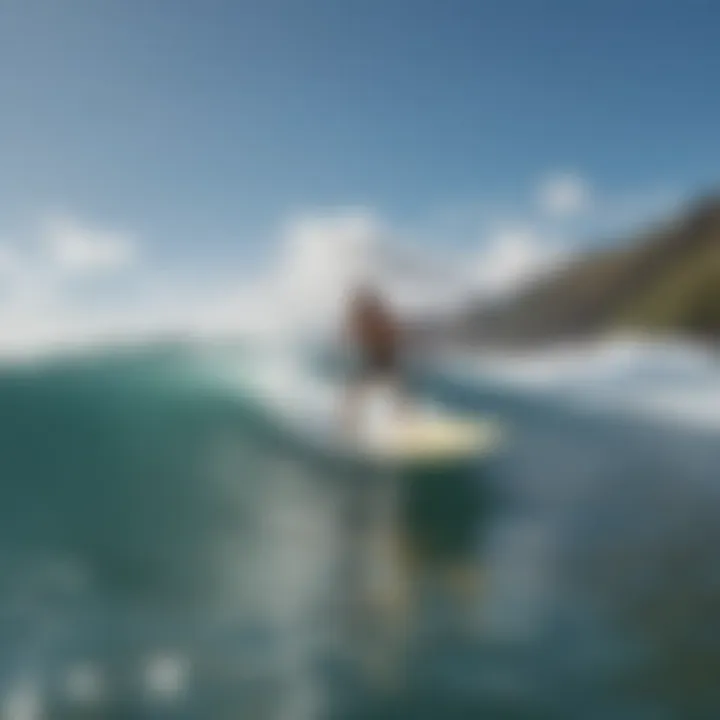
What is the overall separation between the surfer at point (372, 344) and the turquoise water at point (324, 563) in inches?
3.2

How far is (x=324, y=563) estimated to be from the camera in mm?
1784

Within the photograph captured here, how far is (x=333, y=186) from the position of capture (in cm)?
181

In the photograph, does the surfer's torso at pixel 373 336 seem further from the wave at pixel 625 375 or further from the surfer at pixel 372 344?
the wave at pixel 625 375

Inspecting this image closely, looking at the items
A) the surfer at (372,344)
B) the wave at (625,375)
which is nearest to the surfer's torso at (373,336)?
the surfer at (372,344)

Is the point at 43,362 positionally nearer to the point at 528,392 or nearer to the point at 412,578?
the point at 412,578

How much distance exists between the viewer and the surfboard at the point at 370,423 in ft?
6.22

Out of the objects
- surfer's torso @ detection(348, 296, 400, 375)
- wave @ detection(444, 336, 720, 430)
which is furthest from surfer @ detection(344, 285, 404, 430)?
wave @ detection(444, 336, 720, 430)

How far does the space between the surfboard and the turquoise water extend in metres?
0.04

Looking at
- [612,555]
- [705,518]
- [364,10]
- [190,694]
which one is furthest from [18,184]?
[705,518]

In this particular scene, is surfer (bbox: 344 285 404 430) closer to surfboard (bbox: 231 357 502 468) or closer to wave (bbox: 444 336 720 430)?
surfboard (bbox: 231 357 502 468)

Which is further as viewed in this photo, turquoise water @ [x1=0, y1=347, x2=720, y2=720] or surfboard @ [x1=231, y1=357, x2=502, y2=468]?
surfboard @ [x1=231, y1=357, x2=502, y2=468]

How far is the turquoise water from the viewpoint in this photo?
161cm

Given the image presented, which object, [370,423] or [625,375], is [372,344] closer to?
[370,423]

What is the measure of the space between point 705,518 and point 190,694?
1.02 meters
